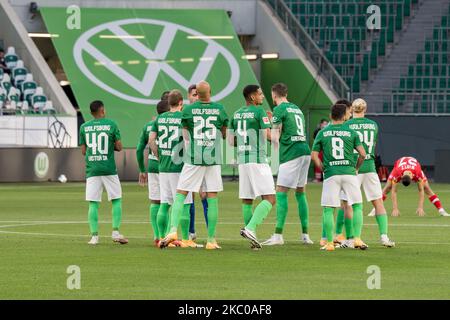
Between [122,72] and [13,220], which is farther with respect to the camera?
[122,72]

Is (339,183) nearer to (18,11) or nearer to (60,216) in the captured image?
(60,216)

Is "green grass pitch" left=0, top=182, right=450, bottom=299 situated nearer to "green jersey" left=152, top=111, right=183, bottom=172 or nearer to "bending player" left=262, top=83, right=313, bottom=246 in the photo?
"bending player" left=262, top=83, right=313, bottom=246

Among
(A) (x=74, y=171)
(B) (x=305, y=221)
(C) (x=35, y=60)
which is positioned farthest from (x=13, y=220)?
(C) (x=35, y=60)

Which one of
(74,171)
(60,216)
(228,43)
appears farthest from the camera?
(228,43)

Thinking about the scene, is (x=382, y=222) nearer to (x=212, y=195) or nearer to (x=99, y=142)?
(x=212, y=195)

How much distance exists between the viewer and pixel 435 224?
2377cm

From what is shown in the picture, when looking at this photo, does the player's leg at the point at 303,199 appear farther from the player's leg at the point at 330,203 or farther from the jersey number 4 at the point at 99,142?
the jersey number 4 at the point at 99,142

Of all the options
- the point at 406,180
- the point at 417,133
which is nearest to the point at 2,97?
the point at 417,133

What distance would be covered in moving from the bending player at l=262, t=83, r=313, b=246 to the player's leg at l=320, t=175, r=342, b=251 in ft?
2.98

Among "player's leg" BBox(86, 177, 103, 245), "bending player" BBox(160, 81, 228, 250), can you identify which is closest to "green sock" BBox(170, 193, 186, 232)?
"bending player" BBox(160, 81, 228, 250)

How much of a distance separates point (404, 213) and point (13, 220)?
8394 millimetres

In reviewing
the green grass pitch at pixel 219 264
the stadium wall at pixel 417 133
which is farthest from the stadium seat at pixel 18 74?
the green grass pitch at pixel 219 264

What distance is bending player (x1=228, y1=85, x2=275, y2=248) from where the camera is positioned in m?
18.2
